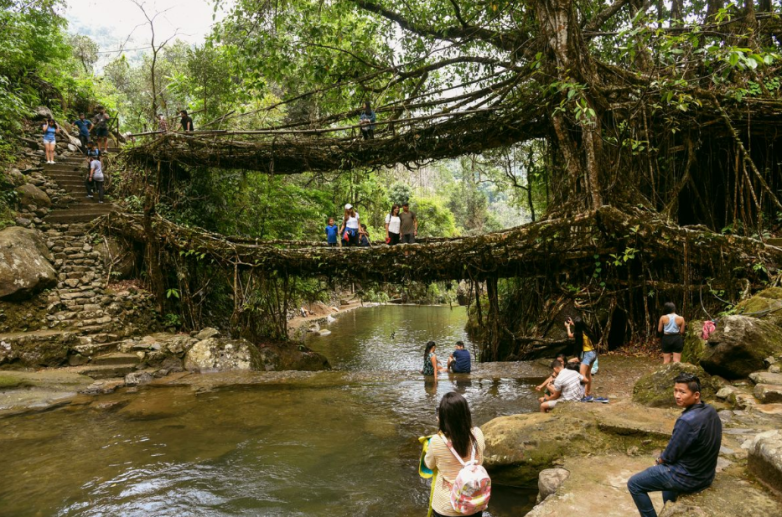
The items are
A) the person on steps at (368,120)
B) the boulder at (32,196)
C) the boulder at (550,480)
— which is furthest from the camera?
the boulder at (32,196)

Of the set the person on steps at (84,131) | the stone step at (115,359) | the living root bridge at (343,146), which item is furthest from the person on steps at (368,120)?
the person on steps at (84,131)

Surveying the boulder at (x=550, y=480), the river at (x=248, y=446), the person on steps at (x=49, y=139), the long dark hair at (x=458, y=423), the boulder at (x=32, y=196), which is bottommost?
the river at (x=248, y=446)

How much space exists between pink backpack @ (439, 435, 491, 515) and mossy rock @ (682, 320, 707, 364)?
17.6ft

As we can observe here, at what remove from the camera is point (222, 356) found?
10.8 m

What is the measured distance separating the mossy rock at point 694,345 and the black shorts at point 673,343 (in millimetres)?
156

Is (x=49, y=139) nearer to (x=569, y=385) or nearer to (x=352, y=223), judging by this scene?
(x=352, y=223)

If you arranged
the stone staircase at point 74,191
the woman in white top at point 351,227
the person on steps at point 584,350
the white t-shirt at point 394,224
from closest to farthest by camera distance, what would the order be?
the person on steps at point 584,350 < the woman in white top at point 351,227 < the white t-shirt at point 394,224 < the stone staircase at point 74,191

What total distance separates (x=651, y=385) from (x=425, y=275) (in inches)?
238

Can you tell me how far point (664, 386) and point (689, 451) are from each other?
300 centimetres

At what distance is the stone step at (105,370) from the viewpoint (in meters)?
9.63

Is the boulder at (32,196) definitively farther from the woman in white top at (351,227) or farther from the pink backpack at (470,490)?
the pink backpack at (470,490)

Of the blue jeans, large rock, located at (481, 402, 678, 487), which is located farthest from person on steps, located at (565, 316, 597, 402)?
the blue jeans

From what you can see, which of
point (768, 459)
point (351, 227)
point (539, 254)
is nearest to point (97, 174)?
point (351, 227)

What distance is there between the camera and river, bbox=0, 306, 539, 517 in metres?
4.96
